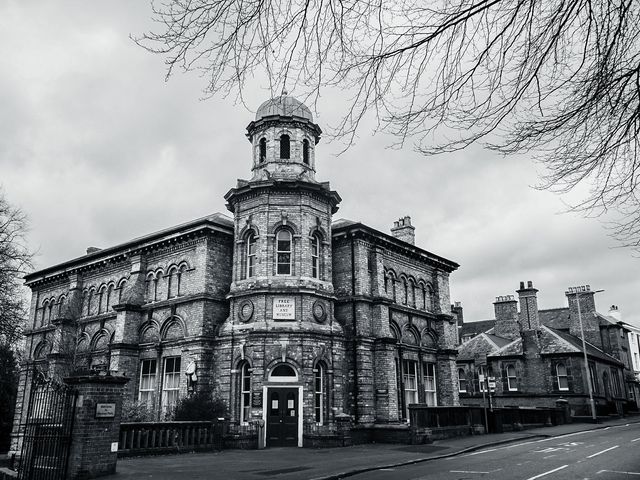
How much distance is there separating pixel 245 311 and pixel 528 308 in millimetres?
27472

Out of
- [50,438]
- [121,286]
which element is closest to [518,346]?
[121,286]

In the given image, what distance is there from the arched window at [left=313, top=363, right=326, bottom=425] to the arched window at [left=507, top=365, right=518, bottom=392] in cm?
2366

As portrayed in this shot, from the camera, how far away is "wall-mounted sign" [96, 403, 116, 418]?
12938mm

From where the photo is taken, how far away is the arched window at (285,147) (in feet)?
92.0

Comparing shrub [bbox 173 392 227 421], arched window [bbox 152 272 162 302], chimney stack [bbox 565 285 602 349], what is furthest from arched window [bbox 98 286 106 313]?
chimney stack [bbox 565 285 602 349]

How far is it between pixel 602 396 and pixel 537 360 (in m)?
5.89

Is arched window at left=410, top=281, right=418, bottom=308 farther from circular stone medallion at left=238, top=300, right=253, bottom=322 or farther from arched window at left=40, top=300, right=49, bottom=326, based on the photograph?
arched window at left=40, top=300, right=49, bottom=326

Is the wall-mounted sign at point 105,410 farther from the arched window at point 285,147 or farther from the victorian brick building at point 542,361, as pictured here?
the victorian brick building at point 542,361

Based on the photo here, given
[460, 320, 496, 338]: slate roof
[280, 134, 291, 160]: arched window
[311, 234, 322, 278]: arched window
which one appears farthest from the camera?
[460, 320, 496, 338]: slate roof

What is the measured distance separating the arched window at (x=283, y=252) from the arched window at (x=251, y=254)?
1.18 metres

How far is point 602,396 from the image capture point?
42688 mm

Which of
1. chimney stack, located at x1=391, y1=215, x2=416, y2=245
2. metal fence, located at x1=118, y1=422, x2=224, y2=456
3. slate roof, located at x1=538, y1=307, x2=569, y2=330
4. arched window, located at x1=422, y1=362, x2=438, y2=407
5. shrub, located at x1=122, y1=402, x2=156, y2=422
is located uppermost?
chimney stack, located at x1=391, y1=215, x2=416, y2=245

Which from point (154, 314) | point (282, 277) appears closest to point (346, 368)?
point (282, 277)

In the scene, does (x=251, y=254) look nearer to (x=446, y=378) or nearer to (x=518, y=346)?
(x=446, y=378)
